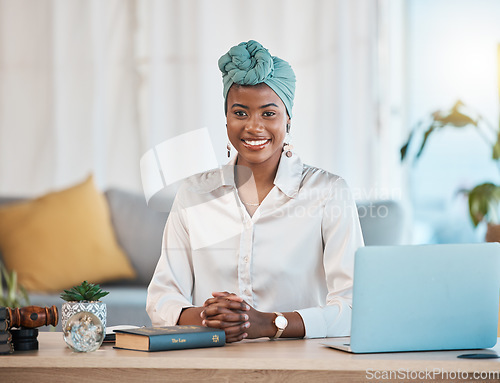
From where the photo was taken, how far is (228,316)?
1.38m

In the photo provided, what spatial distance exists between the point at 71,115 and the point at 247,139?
2.26 meters

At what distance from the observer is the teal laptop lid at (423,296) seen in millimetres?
1136

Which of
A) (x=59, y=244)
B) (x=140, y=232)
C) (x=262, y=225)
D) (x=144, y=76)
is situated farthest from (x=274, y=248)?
(x=144, y=76)

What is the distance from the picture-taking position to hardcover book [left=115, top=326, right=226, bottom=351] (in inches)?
46.2

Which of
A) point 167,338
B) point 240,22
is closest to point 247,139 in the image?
point 167,338

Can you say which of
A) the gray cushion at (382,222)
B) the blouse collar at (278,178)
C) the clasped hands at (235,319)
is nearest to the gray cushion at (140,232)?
the gray cushion at (382,222)

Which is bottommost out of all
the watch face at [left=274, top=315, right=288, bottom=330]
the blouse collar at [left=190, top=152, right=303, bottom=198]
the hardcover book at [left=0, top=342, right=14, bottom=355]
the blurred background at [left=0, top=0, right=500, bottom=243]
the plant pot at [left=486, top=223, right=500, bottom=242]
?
the hardcover book at [left=0, top=342, right=14, bottom=355]

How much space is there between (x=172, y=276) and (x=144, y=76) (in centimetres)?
229

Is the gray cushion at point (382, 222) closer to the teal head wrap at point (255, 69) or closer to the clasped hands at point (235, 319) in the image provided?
the teal head wrap at point (255, 69)

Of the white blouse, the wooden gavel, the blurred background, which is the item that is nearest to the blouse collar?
the white blouse

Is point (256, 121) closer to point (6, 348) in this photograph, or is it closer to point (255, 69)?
point (255, 69)

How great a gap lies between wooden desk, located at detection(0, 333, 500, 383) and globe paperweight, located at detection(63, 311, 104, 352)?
19 millimetres

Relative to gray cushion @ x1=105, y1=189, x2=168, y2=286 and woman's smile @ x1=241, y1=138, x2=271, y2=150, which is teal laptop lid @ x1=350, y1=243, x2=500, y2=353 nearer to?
woman's smile @ x1=241, y1=138, x2=271, y2=150

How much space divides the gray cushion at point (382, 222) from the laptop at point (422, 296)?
1.55 m
